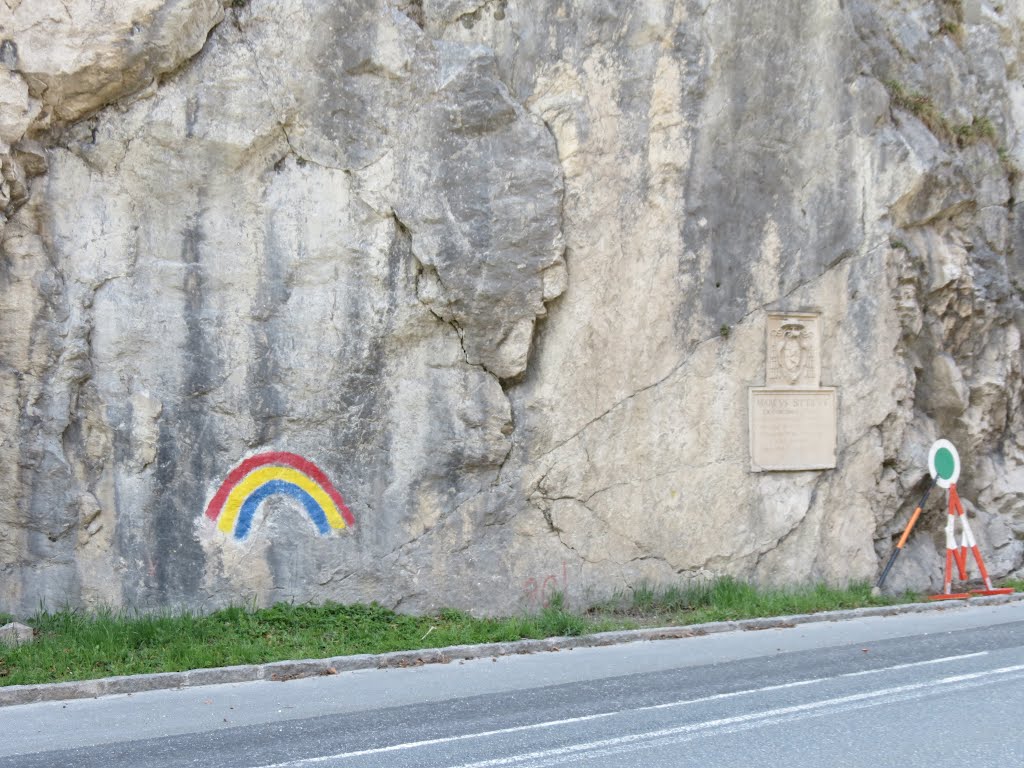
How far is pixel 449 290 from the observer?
973cm

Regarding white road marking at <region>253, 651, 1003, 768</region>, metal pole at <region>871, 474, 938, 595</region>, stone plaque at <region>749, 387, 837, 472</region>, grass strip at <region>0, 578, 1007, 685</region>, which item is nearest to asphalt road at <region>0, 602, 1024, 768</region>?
white road marking at <region>253, 651, 1003, 768</region>

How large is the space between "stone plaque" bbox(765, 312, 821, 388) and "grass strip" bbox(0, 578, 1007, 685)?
2290 mm

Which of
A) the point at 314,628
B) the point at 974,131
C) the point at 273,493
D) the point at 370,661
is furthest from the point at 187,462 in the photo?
the point at 974,131

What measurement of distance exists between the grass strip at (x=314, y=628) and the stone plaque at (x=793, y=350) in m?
2.29

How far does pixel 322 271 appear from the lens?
9.55 meters

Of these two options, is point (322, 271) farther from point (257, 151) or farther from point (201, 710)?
point (201, 710)

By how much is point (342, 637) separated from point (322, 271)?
349cm

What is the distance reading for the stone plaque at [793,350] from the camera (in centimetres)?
1069

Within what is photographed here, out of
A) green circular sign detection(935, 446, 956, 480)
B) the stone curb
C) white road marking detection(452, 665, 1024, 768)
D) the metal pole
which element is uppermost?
green circular sign detection(935, 446, 956, 480)

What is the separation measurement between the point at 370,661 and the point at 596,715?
252 cm

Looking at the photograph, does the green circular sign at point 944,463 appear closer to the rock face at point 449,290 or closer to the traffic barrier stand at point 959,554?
the traffic barrier stand at point 959,554

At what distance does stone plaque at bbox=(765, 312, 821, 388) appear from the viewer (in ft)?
35.1

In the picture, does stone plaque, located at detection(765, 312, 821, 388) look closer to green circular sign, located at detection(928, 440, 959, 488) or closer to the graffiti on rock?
green circular sign, located at detection(928, 440, 959, 488)

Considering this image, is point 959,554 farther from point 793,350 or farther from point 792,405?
point 793,350
